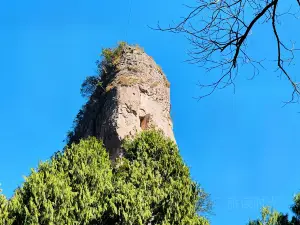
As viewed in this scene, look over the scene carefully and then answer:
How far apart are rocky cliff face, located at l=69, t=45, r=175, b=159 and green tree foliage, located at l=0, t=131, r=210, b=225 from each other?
10.4 ft

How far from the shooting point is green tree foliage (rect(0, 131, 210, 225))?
579 inches

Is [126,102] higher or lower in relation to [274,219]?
higher

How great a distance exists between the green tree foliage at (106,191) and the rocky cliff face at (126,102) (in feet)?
10.4

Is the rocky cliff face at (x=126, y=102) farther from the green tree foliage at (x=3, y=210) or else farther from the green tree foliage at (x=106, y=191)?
the green tree foliage at (x=3, y=210)

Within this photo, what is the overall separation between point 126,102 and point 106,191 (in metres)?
9.04

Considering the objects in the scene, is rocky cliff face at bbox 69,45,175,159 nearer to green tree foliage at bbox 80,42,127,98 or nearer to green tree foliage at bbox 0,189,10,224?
green tree foliage at bbox 80,42,127,98

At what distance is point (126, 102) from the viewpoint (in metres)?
25.1

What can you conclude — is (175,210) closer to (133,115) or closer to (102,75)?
(133,115)

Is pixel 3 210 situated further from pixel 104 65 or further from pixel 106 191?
pixel 104 65

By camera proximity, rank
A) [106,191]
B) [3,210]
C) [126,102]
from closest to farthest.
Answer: [3,210], [106,191], [126,102]

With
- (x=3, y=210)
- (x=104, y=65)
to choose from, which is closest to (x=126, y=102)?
(x=104, y=65)

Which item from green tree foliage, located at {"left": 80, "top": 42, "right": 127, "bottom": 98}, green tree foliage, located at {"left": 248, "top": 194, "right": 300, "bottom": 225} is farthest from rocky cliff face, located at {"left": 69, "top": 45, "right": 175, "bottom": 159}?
green tree foliage, located at {"left": 248, "top": 194, "right": 300, "bottom": 225}

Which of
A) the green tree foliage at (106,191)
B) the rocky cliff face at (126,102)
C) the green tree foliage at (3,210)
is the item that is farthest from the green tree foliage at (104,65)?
the green tree foliage at (3,210)

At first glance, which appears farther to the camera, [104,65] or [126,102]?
[104,65]
